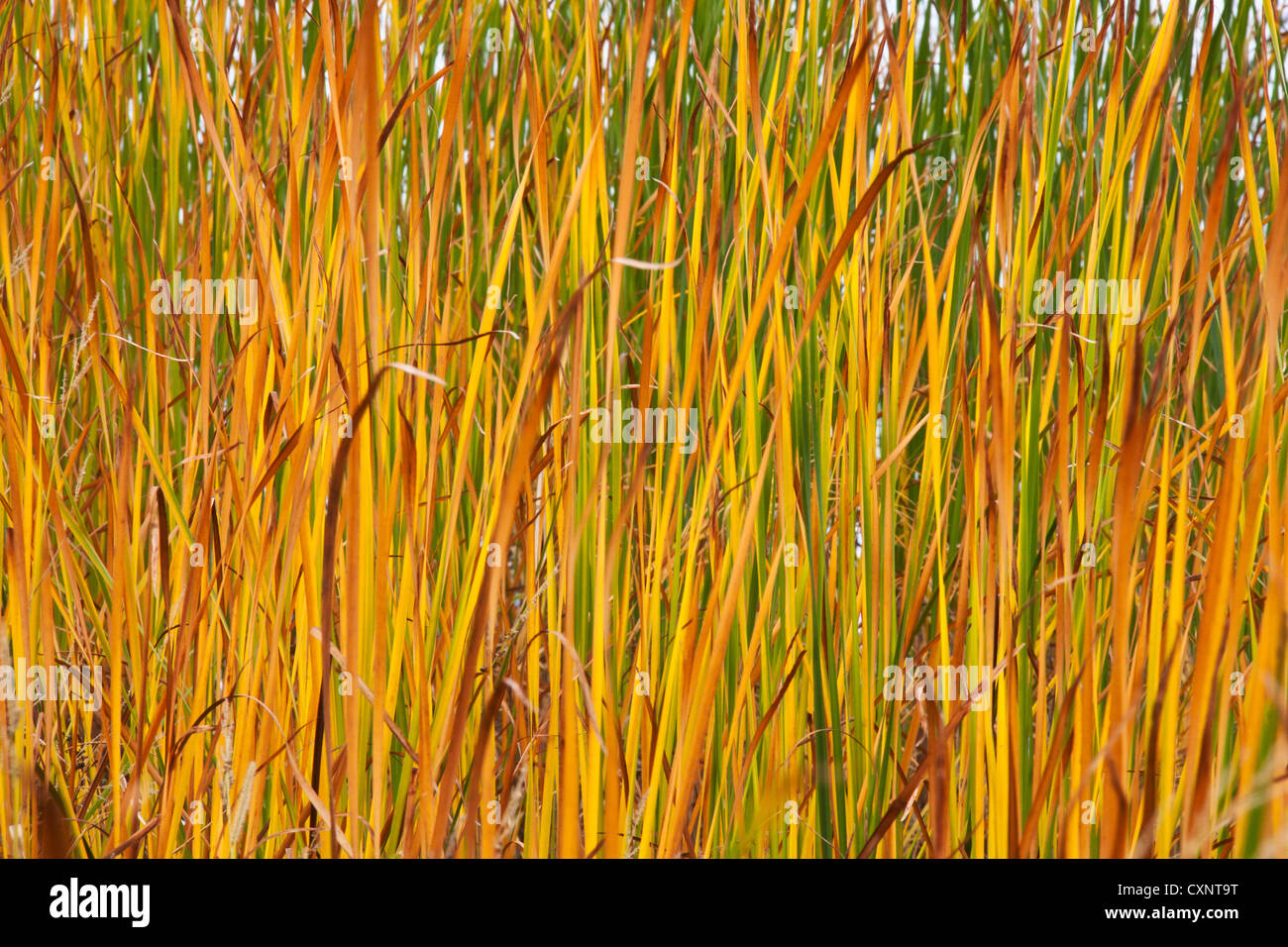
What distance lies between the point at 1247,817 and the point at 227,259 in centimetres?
115

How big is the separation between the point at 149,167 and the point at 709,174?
0.81 m

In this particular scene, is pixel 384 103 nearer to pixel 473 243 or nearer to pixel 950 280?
pixel 473 243

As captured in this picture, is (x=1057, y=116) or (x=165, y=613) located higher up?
(x=1057, y=116)

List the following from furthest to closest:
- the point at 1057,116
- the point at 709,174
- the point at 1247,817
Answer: the point at 709,174 < the point at 1057,116 < the point at 1247,817

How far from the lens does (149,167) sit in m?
1.23

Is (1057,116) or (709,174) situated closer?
(1057,116)

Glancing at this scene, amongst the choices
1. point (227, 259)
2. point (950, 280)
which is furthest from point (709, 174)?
point (227, 259)

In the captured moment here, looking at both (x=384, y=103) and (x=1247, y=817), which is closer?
(x=1247, y=817)

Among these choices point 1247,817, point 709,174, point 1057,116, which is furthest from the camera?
point 709,174

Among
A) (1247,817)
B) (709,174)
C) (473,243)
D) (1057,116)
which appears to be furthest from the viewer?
(473,243)

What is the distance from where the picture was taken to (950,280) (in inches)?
35.0
